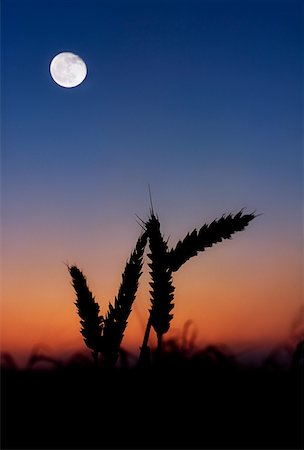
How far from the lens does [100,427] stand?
2568 millimetres

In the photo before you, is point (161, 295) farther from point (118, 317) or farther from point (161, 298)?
point (118, 317)

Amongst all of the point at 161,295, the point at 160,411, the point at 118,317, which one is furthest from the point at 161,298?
the point at 160,411

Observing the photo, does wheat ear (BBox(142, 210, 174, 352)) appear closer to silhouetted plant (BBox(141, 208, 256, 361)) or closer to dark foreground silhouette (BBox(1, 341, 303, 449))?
silhouetted plant (BBox(141, 208, 256, 361))

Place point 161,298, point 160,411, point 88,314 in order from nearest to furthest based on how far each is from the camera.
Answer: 1. point 160,411
2. point 161,298
3. point 88,314

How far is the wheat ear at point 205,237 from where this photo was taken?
3.24 m

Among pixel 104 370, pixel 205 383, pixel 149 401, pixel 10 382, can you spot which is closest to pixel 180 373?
pixel 205 383

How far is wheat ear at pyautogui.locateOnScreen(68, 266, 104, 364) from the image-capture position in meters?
3.25

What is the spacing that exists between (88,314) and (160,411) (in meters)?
0.95

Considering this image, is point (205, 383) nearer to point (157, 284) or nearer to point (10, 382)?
point (157, 284)

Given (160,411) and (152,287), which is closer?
(160,411)

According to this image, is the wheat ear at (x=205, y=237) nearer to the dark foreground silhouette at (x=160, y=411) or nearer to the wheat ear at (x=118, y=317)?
the wheat ear at (x=118, y=317)

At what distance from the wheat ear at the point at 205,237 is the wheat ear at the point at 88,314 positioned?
555 mm

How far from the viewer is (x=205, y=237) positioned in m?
3.32

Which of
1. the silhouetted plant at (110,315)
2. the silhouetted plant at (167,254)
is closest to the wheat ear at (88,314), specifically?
the silhouetted plant at (110,315)
